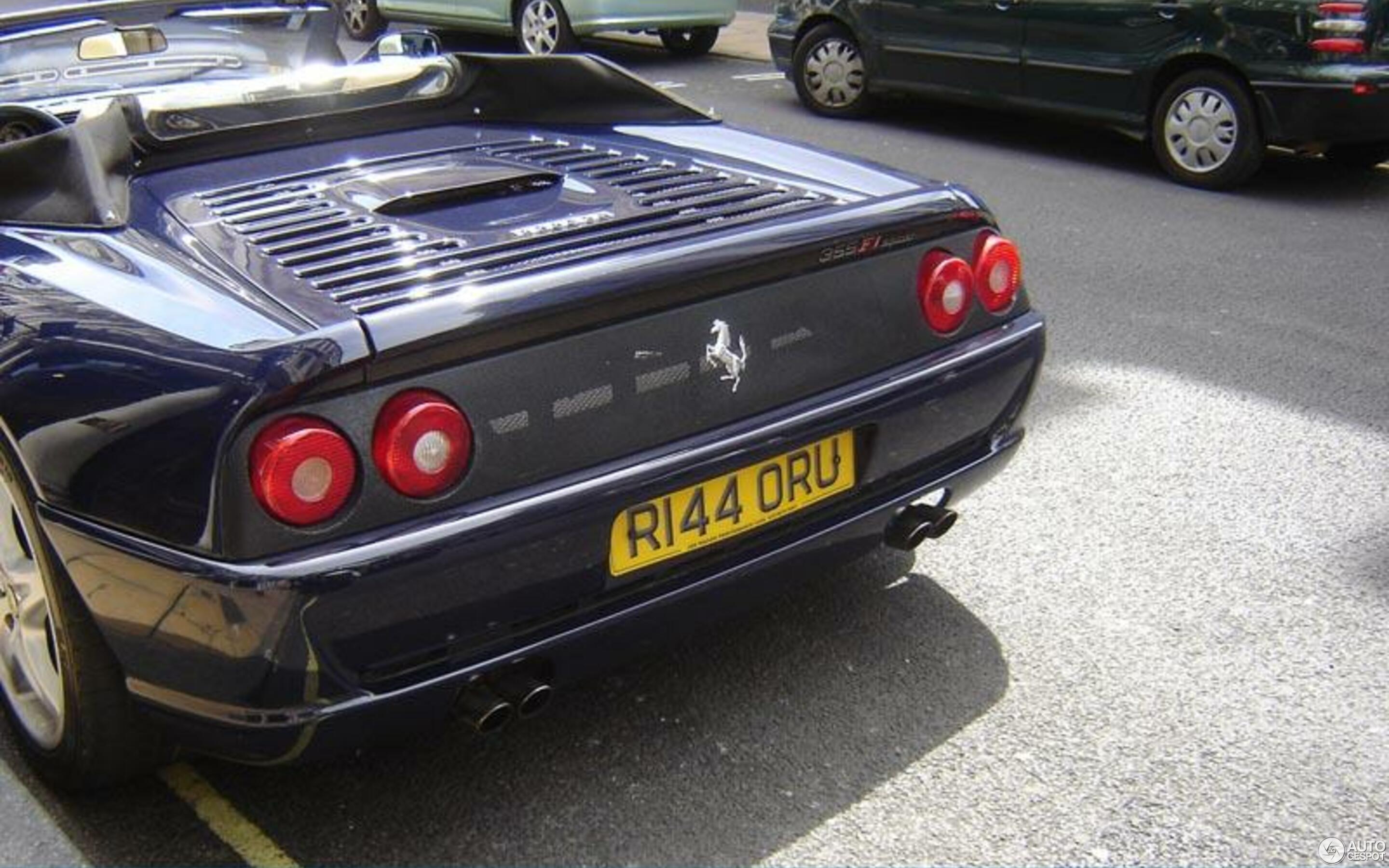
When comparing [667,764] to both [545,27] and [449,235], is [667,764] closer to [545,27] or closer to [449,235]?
[449,235]

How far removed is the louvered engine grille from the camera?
2.55m

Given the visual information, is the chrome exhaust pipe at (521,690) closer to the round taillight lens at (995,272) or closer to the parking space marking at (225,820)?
the parking space marking at (225,820)

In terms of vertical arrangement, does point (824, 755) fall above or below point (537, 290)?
below

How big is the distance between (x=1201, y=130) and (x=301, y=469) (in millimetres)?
6735

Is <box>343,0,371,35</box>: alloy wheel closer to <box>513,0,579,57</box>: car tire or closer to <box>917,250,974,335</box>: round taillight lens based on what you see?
<box>513,0,579,57</box>: car tire

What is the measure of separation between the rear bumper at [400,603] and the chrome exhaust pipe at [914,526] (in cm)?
35

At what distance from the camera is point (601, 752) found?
301 centimetres

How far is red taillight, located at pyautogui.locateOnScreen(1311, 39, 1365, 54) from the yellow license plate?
18.5ft

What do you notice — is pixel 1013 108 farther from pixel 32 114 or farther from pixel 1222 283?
pixel 32 114

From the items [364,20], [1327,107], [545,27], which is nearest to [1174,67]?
[1327,107]

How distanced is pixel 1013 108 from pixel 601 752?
674cm

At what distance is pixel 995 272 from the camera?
3252 mm

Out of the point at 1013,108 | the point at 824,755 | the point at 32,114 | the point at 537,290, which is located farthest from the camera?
the point at 1013,108

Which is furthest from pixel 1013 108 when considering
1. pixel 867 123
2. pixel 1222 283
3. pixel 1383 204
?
pixel 1222 283
